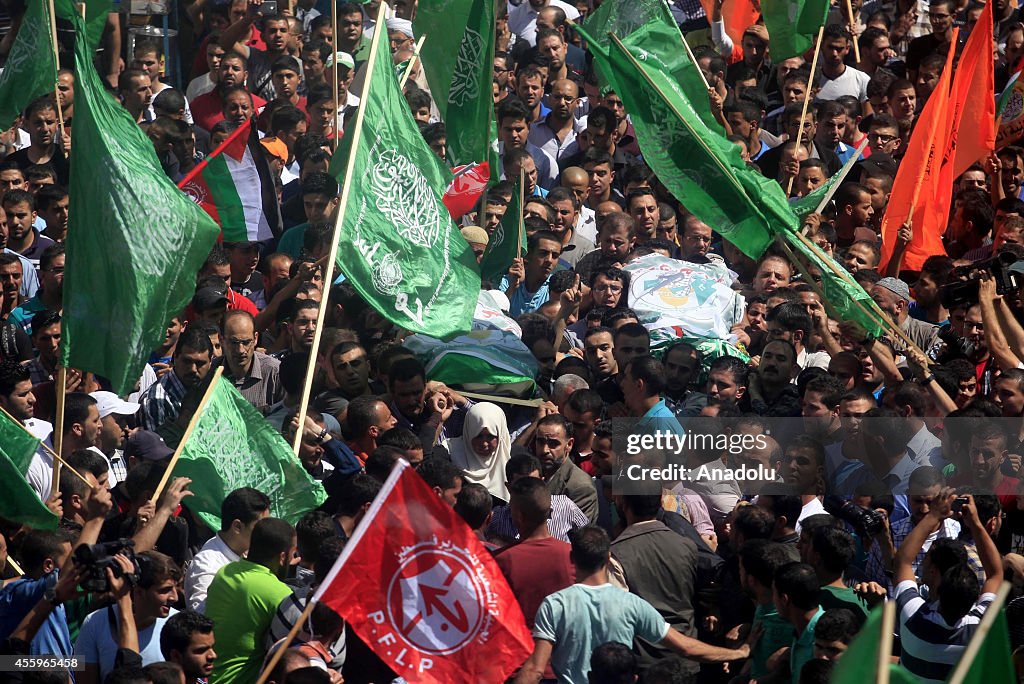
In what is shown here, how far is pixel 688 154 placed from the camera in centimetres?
952

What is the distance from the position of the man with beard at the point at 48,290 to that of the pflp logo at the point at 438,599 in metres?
4.61

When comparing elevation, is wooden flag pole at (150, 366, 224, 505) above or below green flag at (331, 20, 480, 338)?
below

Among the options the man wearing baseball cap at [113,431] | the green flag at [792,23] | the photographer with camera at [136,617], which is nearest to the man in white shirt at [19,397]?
the man wearing baseball cap at [113,431]

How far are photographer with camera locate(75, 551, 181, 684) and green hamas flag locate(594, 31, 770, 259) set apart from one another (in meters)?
3.80

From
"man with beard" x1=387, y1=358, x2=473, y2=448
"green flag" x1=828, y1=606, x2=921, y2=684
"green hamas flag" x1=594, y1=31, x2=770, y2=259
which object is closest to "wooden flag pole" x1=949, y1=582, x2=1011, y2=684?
"green flag" x1=828, y1=606, x2=921, y2=684

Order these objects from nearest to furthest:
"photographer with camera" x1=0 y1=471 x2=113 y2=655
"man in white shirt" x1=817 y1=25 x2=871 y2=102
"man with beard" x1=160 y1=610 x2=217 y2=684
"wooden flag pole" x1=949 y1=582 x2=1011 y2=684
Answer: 1. "wooden flag pole" x1=949 y1=582 x2=1011 y2=684
2. "man with beard" x1=160 y1=610 x2=217 y2=684
3. "photographer with camera" x1=0 y1=471 x2=113 y2=655
4. "man in white shirt" x1=817 y1=25 x2=871 y2=102

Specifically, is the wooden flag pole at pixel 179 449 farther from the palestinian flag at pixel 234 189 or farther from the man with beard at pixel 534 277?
the palestinian flag at pixel 234 189

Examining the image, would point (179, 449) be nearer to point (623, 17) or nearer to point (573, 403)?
point (573, 403)

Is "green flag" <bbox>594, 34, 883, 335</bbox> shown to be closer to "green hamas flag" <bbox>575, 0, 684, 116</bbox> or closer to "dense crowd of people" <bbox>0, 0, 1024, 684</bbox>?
"dense crowd of people" <bbox>0, 0, 1024, 684</bbox>

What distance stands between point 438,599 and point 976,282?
4654 millimetres

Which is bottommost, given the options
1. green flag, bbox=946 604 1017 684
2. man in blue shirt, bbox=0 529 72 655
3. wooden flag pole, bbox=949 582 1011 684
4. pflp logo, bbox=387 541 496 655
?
man in blue shirt, bbox=0 529 72 655

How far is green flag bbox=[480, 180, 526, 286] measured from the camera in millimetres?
10547

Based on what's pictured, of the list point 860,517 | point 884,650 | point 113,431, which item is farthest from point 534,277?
point 884,650

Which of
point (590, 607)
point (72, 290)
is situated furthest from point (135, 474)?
point (590, 607)
